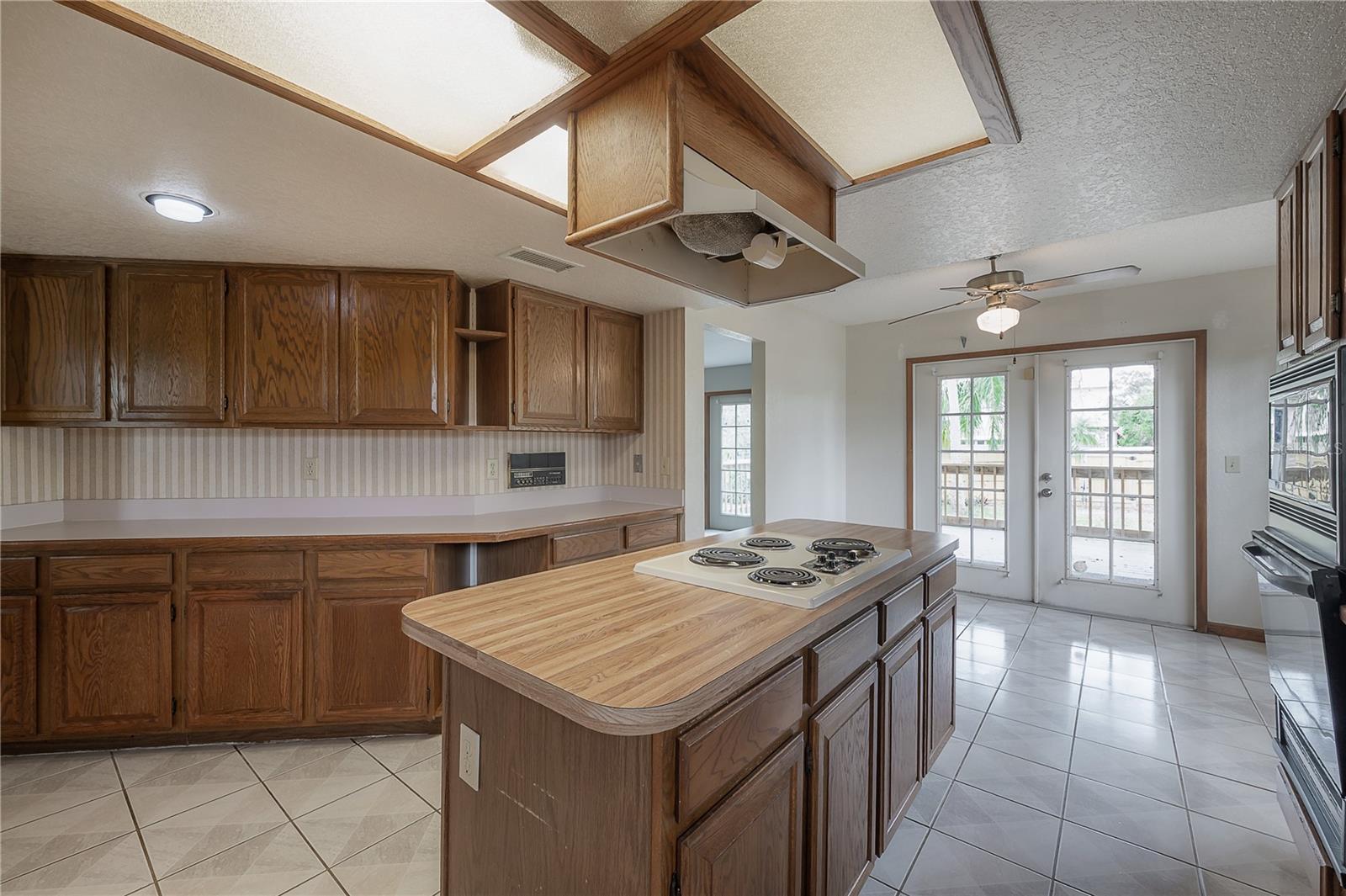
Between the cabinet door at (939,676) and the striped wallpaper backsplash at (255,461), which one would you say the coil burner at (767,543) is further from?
the striped wallpaper backsplash at (255,461)

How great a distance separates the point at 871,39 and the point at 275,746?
335 centimetres

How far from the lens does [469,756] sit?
126 cm

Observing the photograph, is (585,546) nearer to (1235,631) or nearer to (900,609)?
(900,609)

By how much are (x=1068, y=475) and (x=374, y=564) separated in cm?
476

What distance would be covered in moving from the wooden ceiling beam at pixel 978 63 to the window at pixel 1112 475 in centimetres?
353

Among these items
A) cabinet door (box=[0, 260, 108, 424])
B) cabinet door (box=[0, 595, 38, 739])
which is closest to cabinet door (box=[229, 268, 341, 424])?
cabinet door (box=[0, 260, 108, 424])

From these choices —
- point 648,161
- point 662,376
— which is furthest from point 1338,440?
point 662,376

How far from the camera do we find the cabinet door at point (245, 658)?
7.97 feet

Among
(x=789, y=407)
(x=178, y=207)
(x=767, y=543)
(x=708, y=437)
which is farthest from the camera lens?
(x=708, y=437)

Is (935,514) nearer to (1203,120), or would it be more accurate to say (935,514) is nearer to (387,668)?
(1203,120)

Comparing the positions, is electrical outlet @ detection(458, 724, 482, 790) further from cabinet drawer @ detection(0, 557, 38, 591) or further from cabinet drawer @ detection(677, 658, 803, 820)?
cabinet drawer @ detection(0, 557, 38, 591)

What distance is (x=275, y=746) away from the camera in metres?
2.49

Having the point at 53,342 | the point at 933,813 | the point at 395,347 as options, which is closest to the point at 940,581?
the point at 933,813

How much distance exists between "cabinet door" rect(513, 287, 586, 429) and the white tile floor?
178cm
